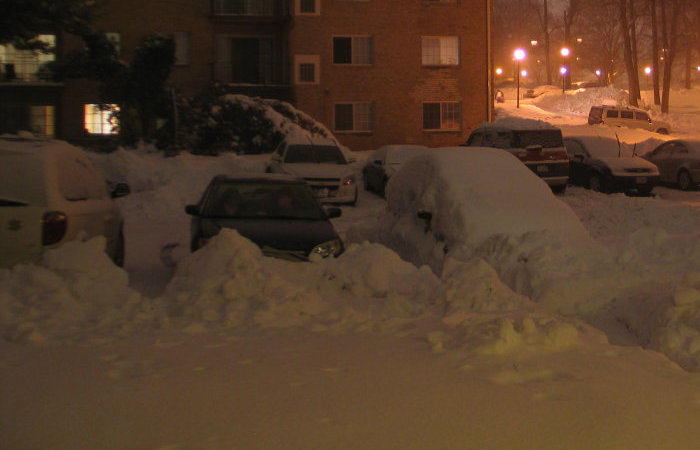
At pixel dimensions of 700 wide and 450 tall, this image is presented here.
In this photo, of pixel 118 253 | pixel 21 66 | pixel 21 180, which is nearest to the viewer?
pixel 21 180

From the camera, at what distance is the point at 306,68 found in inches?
1282

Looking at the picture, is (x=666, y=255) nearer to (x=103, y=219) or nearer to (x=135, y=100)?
(x=103, y=219)

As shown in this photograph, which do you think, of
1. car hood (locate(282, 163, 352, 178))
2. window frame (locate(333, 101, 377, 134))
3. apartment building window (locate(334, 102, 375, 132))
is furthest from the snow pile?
apartment building window (locate(334, 102, 375, 132))

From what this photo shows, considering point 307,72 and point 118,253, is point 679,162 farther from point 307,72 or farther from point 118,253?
point 118,253

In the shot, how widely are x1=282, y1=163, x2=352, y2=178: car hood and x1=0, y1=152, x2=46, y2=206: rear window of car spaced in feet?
36.3

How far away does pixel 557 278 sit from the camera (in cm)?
757

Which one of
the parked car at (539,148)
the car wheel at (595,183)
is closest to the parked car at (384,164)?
the parked car at (539,148)

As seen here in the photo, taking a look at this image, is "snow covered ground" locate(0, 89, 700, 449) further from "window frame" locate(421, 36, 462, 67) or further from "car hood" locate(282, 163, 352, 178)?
"window frame" locate(421, 36, 462, 67)

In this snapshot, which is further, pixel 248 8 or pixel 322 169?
pixel 248 8

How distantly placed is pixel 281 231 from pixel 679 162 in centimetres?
1693

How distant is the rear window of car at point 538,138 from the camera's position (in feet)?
66.7

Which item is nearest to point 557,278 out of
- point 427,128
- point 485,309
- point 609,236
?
point 485,309

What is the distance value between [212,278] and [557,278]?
10.6 ft

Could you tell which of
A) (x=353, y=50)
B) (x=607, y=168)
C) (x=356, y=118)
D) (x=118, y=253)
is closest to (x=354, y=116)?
(x=356, y=118)
